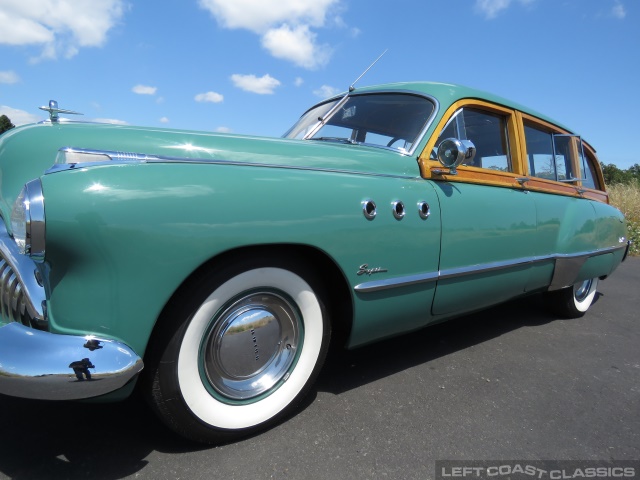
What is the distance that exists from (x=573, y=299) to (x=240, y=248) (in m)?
3.14

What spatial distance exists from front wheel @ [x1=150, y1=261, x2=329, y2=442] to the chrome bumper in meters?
0.18

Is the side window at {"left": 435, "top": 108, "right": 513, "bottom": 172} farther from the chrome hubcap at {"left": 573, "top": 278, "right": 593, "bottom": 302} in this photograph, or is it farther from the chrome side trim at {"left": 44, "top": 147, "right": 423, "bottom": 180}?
the chrome hubcap at {"left": 573, "top": 278, "right": 593, "bottom": 302}

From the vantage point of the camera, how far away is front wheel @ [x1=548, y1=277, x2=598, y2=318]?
360cm

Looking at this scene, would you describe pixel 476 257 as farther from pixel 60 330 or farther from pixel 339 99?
pixel 60 330

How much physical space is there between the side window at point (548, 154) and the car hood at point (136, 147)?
178 centimetres

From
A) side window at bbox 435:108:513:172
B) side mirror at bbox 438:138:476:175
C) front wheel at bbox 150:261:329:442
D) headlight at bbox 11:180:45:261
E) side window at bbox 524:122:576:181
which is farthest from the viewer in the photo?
side window at bbox 524:122:576:181

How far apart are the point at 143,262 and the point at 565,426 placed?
1.90 meters

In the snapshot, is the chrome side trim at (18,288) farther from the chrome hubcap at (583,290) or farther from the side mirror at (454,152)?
the chrome hubcap at (583,290)

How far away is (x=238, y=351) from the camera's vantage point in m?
1.70

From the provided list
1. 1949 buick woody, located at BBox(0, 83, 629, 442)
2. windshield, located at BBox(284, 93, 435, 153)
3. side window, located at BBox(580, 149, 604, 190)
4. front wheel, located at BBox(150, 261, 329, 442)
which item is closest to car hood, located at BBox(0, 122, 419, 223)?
1949 buick woody, located at BBox(0, 83, 629, 442)

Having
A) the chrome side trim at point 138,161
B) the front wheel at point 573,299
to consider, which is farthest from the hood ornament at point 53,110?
the front wheel at point 573,299

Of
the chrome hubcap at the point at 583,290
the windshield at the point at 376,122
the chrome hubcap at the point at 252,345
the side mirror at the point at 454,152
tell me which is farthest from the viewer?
the chrome hubcap at the point at 583,290

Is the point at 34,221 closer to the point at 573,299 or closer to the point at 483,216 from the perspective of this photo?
the point at 483,216

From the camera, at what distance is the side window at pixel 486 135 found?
2.70 meters
